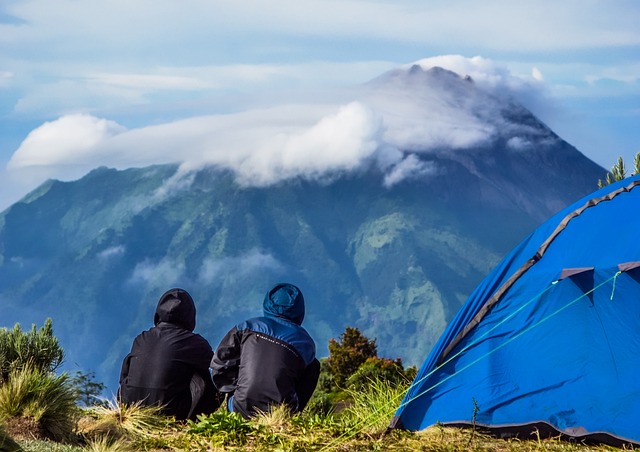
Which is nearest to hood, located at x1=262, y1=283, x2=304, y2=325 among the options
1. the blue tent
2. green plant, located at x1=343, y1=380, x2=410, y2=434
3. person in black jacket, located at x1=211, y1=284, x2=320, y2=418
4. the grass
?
person in black jacket, located at x1=211, y1=284, x2=320, y2=418

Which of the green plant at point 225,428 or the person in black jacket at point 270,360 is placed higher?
the person in black jacket at point 270,360

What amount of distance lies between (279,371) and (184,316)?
123 cm

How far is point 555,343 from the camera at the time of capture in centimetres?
920

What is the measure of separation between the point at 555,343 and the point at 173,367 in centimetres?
364

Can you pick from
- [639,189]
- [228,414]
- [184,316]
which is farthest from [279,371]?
[639,189]

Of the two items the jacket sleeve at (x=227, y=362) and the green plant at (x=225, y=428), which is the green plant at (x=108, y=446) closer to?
the green plant at (x=225, y=428)

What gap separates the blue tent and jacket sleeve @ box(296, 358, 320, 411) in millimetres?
867

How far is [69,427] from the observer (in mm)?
8086

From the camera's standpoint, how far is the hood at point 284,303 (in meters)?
9.13

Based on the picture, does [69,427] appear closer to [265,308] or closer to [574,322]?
[265,308]

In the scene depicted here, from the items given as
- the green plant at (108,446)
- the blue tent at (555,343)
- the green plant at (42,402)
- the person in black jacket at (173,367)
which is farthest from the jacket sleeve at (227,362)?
the blue tent at (555,343)

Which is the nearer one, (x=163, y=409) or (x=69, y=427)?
(x=69, y=427)

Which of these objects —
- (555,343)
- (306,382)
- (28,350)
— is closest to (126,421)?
(306,382)

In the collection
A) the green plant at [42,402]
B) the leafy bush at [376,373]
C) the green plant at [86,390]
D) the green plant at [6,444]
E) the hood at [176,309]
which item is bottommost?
the leafy bush at [376,373]
